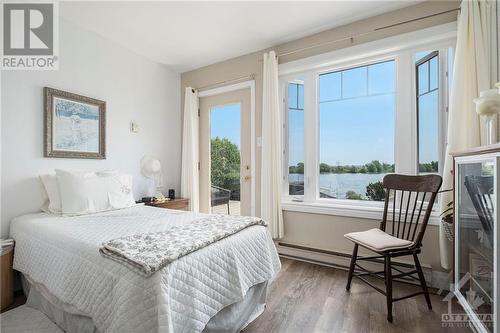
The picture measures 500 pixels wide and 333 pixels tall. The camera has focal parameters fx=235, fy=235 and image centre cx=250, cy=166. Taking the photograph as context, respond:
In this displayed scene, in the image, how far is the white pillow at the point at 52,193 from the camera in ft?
7.13

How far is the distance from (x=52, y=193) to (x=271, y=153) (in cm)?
225

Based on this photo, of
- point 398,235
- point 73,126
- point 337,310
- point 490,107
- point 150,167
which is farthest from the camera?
point 150,167

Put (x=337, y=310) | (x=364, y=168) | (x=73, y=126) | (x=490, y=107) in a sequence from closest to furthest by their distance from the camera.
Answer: (x=490, y=107) → (x=337, y=310) → (x=73, y=126) → (x=364, y=168)

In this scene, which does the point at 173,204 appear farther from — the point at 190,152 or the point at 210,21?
the point at 210,21

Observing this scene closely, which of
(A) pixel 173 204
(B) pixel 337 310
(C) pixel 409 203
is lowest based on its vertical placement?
(B) pixel 337 310

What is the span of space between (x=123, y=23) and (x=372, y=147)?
2995 mm

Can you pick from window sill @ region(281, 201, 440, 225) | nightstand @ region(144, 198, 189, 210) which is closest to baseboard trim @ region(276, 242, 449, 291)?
window sill @ region(281, 201, 440, 225)

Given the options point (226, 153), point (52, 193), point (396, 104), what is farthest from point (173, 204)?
point (396, 104)

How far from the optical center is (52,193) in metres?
2.20

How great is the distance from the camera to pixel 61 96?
7.86 feet

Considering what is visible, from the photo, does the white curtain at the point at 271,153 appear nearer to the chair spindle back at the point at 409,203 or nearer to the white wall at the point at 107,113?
the chair spindle back at the point at 409,203

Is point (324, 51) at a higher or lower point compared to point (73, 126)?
higher

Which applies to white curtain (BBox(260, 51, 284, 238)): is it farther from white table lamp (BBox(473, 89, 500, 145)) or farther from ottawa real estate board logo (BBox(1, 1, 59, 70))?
ottawa real estate board logo (BBox(1, 1, 59, 70))

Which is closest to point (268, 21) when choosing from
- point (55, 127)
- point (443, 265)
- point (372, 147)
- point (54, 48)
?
point (372, 147)
